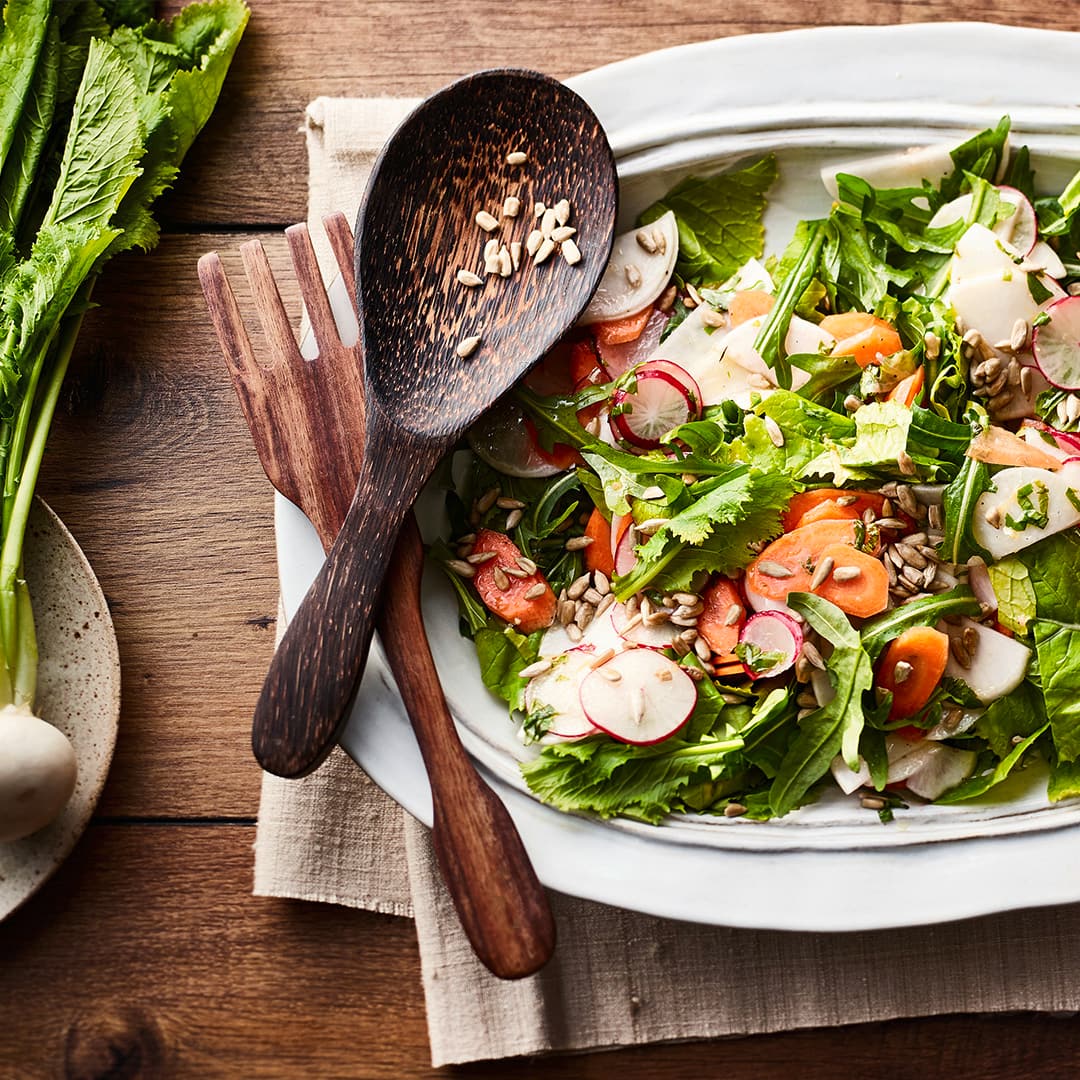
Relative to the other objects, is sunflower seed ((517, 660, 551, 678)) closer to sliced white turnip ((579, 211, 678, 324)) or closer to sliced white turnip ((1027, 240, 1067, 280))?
sliced white turnip ((579, 211, 678, 324))

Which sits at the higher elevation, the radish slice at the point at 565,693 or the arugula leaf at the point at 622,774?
the radish slice at the point at 565,693

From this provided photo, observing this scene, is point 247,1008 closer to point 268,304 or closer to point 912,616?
point 268,304

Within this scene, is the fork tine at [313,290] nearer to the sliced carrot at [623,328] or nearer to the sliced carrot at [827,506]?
the sliced carrot at [623,328]

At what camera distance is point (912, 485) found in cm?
149

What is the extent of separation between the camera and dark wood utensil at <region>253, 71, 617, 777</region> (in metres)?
1.42

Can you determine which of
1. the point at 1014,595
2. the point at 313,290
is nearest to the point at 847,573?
the point at 1014,595

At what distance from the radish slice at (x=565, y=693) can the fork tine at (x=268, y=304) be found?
2.09 ft

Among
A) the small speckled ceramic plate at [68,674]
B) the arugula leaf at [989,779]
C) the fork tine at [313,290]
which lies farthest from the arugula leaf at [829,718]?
the small speckled ceramic plate at [68,674]

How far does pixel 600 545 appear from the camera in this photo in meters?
1.57

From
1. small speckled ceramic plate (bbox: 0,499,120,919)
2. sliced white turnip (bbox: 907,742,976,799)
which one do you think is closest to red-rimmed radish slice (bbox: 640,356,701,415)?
sliced white turnip (bbox: 907,742,976,799)

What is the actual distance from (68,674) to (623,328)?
3.71ft

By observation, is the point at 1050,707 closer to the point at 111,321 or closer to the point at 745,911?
the point at 745,911

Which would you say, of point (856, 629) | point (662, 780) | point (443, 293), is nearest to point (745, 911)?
point (662, 780)

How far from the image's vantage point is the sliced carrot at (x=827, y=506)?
148 cm
